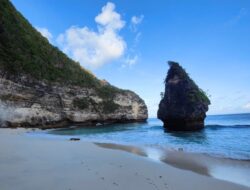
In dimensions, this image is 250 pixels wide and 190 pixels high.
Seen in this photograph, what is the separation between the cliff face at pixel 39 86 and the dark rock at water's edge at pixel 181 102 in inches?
873

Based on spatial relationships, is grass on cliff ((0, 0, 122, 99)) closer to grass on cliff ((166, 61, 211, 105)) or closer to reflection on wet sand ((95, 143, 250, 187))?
grass on cliff ((166, 61, 211, 105))

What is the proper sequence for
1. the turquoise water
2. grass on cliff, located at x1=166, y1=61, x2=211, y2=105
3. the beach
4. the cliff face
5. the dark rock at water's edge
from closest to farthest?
the beach
the turquoise water
the dark rock at water's edge
grass on cliff, located at x1=166, y1=61, x2=211, y2=105
the cliff face

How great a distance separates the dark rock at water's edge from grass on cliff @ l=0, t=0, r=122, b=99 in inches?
971

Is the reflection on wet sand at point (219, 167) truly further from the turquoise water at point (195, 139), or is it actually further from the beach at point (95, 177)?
the turquoise water at point (195, 139)

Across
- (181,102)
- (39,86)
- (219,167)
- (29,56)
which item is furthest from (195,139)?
(29,56)

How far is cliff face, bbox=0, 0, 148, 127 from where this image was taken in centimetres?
3641

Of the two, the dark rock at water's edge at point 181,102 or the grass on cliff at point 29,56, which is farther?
the grass on cliff at point 29,56

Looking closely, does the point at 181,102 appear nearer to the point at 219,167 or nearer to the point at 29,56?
the point at 219,167

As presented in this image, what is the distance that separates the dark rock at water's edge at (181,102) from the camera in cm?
2869

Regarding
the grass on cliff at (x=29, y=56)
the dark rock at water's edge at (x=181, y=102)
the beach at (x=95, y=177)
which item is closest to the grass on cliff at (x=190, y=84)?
the dark rock at water's edge at (x=181, y=102)

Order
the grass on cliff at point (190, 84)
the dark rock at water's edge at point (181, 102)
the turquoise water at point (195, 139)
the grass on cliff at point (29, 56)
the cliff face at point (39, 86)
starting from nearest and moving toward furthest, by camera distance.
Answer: the turquoise water at point (195, 139) < the dark rock at water's edge at point (181, 102) < the grass on cliff at point (190, 84) < the cliff face at point (39, 86) < the grass on cliff at point (29, 56)

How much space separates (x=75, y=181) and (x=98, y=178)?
1.99 feet

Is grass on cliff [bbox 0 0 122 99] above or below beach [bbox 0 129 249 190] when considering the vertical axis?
above

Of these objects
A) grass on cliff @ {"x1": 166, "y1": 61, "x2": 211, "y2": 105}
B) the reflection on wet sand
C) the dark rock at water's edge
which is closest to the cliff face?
the dark rock at water's edge
